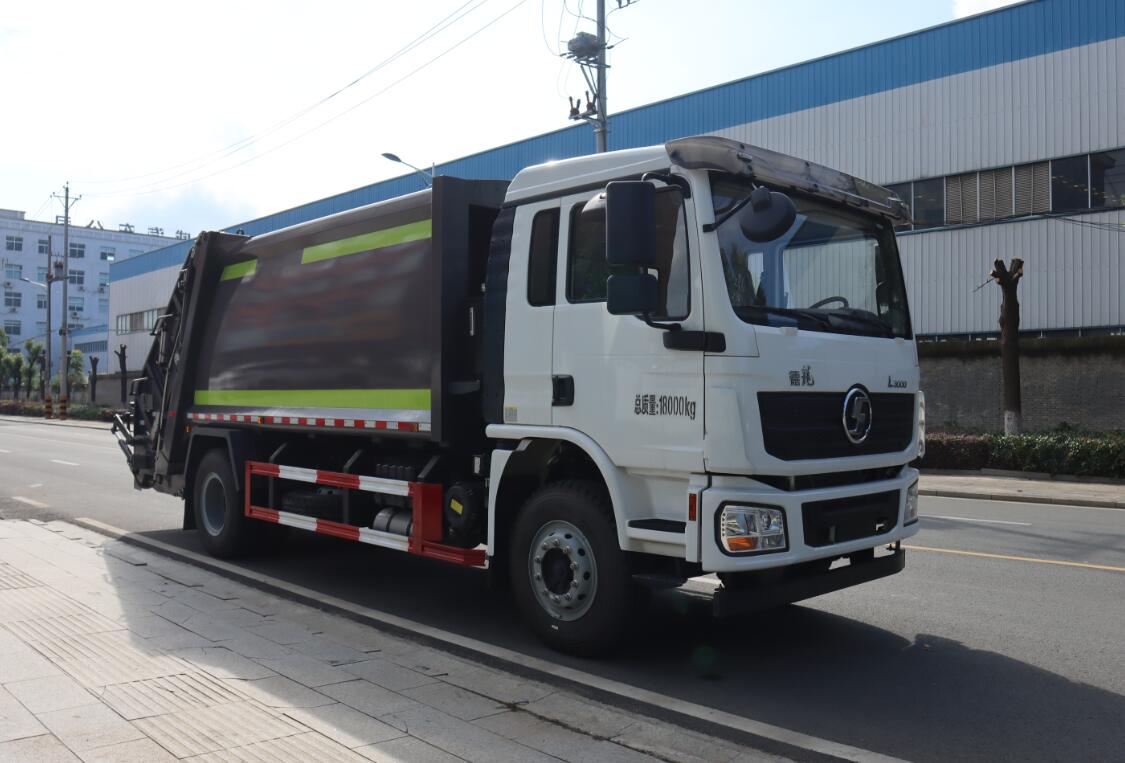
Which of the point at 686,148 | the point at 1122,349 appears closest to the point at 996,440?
the point at 1122,349

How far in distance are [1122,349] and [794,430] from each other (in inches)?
759

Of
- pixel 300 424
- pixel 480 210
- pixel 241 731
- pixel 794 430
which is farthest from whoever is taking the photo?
pixel 300 424

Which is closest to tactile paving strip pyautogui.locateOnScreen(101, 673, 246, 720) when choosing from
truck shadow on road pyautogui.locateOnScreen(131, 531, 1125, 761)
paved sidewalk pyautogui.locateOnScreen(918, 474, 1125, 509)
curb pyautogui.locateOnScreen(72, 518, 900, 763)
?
curb pyautogui.locateOnScreen(72, 518, 900, 763)

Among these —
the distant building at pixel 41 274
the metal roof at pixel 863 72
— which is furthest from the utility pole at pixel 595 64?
the distant building at pixel 41 274

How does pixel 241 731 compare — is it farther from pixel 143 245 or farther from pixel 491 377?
pixel 143 245

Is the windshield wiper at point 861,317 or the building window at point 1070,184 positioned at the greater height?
the building window at point 1070,184

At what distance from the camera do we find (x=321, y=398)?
25.1ft

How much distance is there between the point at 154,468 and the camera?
10.0 metres

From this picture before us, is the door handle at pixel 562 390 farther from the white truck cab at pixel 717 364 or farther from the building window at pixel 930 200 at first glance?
the building window at pixel 930 200

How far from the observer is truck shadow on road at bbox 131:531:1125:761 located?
427 cm

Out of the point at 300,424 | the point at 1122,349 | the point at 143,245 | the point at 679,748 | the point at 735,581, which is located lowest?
the point at 679,748

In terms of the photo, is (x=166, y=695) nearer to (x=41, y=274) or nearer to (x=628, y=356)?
(x=628, y=356)

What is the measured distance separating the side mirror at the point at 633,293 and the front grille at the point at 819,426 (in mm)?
759

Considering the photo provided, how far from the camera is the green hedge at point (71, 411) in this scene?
5106 cm
